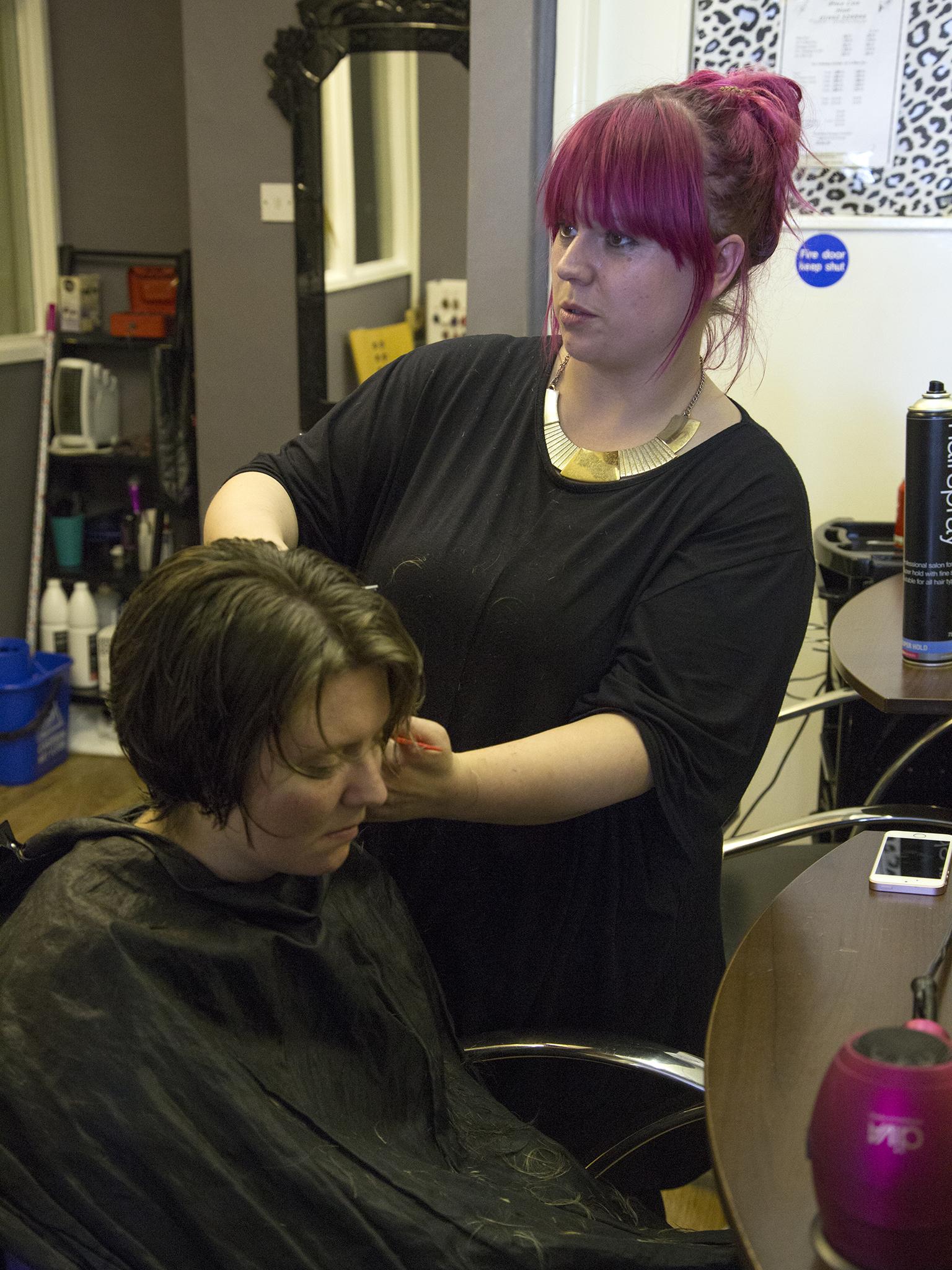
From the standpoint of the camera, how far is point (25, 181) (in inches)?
179

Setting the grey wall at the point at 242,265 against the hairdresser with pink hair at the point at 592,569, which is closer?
the hairdresser with pink hair at the point at 592,569

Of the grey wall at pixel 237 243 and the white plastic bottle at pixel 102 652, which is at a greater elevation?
the grey wall at pixel 237 243

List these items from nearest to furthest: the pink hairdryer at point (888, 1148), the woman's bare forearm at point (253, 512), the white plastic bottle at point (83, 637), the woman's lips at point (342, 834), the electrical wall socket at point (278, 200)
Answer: the pink hairdryer at point (888, 1148), the woman's lips at point (342, 834), the woman's bare forearm at point (253, 512), the electrical wall socket at point (278, 200), the white plastic bottle at point (83, 637)

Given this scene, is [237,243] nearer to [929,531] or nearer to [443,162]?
[443,162]

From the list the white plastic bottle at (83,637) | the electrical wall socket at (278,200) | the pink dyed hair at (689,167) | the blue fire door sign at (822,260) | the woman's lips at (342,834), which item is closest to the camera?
the woman's lips at (342,834)

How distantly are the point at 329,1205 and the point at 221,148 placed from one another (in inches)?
151

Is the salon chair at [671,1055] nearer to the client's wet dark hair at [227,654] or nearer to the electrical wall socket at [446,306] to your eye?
the client's wet dark hair at [227,654]

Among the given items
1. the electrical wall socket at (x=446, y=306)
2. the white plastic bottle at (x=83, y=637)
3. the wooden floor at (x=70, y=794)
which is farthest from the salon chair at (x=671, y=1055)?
the white plastic bottle at (x=83, y=637)

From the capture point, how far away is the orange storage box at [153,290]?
447 cm

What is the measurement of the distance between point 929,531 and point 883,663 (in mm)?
186


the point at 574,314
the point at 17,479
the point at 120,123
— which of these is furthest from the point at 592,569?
the point at 120,123

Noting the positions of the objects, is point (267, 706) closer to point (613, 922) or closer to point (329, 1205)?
point (329, 1205)

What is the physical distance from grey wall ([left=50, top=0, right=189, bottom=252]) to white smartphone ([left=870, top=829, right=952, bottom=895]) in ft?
13.1

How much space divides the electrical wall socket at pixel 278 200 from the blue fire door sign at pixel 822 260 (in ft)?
6.66
